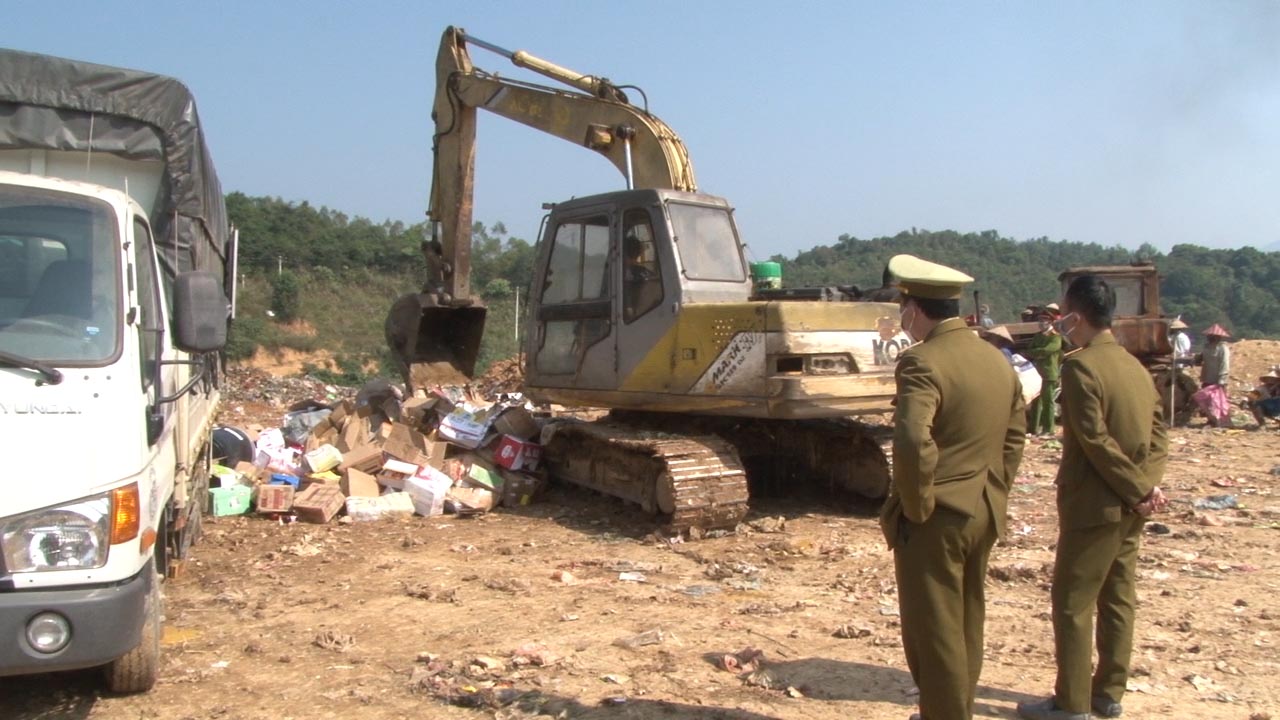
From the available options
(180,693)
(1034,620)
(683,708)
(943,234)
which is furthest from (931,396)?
(943,234)

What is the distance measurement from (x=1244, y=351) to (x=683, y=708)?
22.3m

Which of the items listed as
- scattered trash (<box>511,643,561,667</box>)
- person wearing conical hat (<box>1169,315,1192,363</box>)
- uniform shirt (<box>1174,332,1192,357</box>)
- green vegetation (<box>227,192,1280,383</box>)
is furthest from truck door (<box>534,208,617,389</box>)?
green vegetation (<box>227,192,1280,383</box>)

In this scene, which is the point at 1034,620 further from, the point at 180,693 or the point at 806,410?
the point at 180,693

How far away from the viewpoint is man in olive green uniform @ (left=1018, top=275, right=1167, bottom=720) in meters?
4.18

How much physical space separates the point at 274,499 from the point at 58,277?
14.0 feet

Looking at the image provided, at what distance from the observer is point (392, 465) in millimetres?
8898

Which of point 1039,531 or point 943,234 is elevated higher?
point 943,234

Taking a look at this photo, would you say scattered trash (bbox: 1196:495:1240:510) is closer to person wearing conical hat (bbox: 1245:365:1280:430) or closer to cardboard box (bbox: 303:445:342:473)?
person wearing conical hat (bbox: 1245:365:1280:430)

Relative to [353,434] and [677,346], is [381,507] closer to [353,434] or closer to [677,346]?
[353,434]

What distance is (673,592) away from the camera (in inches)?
Result: 249

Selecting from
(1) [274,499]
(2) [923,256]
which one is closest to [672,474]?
(1) [274,499]

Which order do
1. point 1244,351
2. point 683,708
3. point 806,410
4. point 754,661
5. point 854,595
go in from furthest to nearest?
point 1244,351, point 806,410, point 854,595, point 754,661, point 683,708

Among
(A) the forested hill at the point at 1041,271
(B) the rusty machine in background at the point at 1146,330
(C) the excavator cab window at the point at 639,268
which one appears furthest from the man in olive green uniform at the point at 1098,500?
(A) the forested hill at the point at 1041,271

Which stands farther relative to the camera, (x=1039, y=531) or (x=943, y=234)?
(x=943, y=234)
